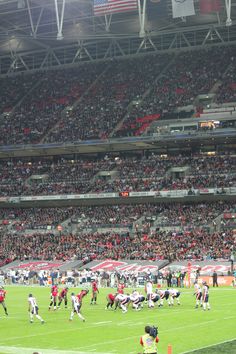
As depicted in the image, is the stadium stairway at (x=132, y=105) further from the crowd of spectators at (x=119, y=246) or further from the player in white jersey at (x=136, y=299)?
the player in white jersey at (x=136, y=299)

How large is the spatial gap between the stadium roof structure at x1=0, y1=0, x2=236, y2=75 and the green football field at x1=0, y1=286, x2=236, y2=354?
3650cm

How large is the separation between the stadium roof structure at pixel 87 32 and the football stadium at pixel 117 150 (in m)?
0.19

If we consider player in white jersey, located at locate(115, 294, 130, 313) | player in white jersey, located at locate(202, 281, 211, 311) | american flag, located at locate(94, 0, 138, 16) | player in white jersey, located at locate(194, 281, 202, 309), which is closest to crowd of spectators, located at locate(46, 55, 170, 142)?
american flag, located at locate(94, 0, 138, 16)

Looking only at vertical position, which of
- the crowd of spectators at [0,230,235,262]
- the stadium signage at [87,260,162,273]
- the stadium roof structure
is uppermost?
the stadium roof structure

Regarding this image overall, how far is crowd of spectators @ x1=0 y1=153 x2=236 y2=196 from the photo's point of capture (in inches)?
2650

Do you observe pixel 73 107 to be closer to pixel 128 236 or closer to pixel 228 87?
pixel 228 87

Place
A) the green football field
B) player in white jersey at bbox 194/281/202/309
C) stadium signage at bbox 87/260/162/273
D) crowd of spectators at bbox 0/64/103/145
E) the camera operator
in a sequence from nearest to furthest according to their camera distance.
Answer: the camera operator
the green football field
player in white jersey at bbox 194/281/202/309
stadium signage at bbox 87/260/162/273
crowd of spectators at bbox 0/64/103/145

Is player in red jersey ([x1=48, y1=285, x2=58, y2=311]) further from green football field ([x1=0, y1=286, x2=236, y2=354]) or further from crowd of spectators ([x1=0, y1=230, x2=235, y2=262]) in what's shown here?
crowd of spectators ([x1=0, y1=230, x2=235, y2=262])

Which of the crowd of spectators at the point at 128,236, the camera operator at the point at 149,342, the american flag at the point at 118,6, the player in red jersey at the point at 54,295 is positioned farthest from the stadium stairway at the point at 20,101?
the camera operator at the point at 149,342

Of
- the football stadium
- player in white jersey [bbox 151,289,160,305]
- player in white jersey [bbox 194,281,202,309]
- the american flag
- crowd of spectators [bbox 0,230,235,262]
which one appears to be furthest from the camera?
crowd of spectators [bbox 0,230,235,262]

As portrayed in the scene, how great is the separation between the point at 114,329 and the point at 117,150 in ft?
164

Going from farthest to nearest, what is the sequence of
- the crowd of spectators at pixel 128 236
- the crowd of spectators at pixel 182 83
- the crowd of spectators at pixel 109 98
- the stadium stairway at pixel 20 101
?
the stadium stairway at pixel 20 101
the crowd of spectators at pixel 109 98
the crowd of spectators at pixel 182 83
the crowd of spectators at pixel 128 236

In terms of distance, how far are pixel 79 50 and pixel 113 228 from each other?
32856 mm

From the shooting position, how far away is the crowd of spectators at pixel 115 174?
221 feet
